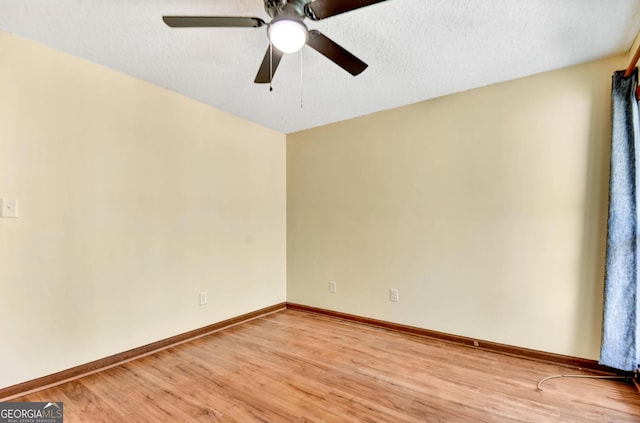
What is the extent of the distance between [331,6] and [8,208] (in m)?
2.33

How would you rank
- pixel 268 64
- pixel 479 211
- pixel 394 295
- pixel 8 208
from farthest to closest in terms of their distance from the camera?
pixel 394 295 → pixel 479 211 → pixel 8 208 → pixel 268 64

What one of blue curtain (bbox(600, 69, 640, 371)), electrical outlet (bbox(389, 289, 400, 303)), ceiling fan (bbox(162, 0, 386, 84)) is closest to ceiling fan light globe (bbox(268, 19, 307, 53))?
ceiling fan (bbox(162, 0, 386, 84))

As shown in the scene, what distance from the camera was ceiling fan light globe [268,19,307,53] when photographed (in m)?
1.40

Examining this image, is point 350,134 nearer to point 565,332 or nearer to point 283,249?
point 283,249

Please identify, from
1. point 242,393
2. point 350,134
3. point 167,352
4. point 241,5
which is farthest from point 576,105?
point 167,352

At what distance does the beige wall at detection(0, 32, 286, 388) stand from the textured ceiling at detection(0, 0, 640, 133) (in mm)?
274

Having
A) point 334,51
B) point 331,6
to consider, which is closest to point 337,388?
point 334,51

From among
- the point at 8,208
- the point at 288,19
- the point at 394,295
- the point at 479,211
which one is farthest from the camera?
the point at 394,295

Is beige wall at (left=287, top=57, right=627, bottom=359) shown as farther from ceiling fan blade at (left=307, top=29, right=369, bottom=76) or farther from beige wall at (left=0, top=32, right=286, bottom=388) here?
ceiling fan blade at (left=307, top=29, right=369, bottom=76)

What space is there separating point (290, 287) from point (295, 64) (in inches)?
108

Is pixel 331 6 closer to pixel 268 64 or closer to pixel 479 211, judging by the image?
pixel 268 64

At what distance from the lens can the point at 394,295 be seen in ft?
10.5

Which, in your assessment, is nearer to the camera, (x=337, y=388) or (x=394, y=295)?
(x=337, y=388)

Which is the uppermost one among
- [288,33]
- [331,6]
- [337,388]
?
[331,6]
